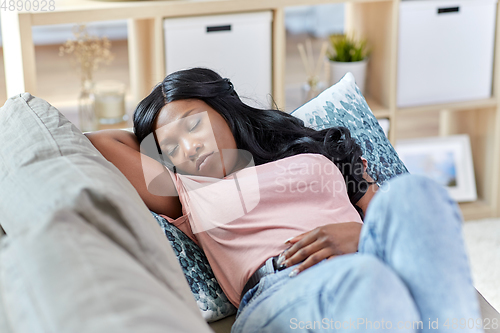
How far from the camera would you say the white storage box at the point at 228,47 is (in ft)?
6.39

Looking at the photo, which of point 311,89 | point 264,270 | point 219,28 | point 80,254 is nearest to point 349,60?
point 311,89

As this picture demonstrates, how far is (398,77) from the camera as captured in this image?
2176 millimetres

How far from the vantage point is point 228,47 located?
201 cm

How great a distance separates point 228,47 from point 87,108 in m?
0.64

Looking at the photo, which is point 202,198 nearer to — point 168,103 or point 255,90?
point 168,103

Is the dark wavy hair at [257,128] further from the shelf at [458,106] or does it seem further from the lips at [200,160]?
the shelf at [458,106]

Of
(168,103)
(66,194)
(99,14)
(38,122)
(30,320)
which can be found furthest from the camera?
(99,14)

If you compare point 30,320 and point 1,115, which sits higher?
point 1,115

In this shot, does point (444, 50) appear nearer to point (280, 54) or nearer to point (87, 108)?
point (280, 54)

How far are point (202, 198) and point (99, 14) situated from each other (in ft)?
3.38

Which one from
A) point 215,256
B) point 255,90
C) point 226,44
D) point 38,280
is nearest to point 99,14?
point 226,44

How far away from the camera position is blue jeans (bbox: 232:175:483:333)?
0.73 meters

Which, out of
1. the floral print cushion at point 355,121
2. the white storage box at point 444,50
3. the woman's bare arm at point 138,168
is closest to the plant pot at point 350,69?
the white storage box at point 444,50

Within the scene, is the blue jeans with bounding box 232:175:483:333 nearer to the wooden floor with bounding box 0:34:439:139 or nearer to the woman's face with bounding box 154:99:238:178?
the woman's face with bounding box 154:99:238:178
